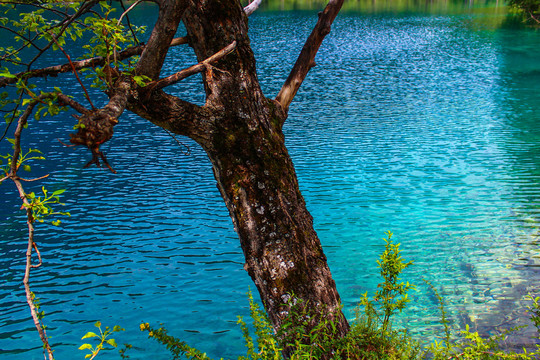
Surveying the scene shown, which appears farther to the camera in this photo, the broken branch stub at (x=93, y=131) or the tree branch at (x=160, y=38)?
the tree branch at (x=160, y=38)

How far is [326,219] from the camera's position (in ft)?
42.3

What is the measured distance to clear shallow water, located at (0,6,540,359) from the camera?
359 inches

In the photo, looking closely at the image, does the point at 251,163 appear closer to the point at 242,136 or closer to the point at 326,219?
the point at 242,136

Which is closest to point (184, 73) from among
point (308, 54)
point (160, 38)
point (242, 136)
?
point (160, 38)

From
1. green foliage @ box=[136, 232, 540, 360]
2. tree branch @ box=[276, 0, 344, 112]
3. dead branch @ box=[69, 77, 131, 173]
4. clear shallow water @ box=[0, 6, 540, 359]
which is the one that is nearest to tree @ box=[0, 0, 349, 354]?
green foliage @ box=[136, 232, 540, 360]

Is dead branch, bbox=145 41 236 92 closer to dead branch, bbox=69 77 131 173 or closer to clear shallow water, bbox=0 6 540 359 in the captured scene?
dead branch, bbox=69 77 131 173

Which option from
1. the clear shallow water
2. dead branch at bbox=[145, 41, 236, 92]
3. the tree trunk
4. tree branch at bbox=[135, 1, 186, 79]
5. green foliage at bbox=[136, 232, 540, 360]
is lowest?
the clear shallow water

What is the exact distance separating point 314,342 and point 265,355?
63 cm

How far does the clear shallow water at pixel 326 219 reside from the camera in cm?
911

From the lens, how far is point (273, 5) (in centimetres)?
7806

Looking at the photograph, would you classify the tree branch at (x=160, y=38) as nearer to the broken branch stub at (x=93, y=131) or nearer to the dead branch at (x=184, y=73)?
the dead branch at (x=184, y=73)

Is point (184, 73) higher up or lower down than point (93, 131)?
higher up

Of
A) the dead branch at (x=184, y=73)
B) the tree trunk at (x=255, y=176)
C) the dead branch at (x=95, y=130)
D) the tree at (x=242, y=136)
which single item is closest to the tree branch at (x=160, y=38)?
the tree at (x=242, y=136)

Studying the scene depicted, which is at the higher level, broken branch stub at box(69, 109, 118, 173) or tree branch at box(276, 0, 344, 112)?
tree branch at box(276, 0, 344, 112)
